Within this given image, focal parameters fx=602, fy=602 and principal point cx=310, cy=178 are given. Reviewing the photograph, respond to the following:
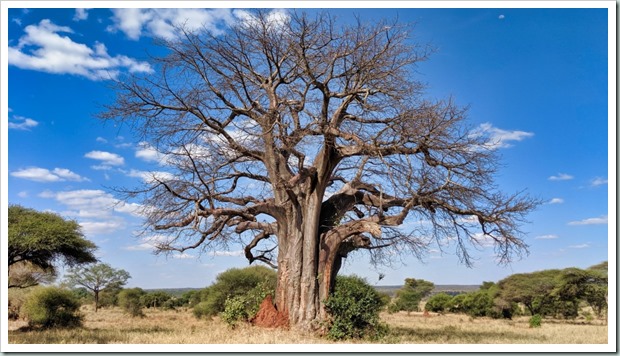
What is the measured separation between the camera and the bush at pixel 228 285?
78.1 ft

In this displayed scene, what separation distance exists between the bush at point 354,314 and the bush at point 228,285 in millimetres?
11764

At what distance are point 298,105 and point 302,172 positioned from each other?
4.34 ft

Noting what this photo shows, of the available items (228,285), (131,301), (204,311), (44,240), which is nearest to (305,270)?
(44,240)

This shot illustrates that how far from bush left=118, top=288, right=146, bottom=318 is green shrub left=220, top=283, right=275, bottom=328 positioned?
1609 centimetres

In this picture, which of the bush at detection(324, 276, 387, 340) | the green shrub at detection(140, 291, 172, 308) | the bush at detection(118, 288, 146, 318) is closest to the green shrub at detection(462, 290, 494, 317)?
the bush at detection(118, 288, 146, 318)

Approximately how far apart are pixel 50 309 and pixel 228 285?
900 centimetres

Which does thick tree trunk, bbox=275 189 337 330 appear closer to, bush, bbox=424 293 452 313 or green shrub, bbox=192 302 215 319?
green shrub, bbox=192 302 215 319

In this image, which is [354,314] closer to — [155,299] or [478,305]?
[478,305]

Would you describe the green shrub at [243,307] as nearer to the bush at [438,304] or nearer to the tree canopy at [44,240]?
the tree canopy at [44,240]

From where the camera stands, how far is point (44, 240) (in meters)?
14.5

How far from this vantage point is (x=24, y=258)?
1458cm

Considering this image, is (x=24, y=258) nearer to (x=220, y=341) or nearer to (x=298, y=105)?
(x=220, y=341)

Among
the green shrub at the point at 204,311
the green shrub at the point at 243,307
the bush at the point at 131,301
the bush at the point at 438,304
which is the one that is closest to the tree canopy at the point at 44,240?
the green shrub at the point at 243,307

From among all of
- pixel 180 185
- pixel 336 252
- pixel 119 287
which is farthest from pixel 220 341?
pixel 119 287
